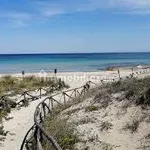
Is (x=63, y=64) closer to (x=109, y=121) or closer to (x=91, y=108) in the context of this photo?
(x=91, y=108)

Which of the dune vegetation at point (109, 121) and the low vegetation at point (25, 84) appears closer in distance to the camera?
the dune vegetation at point (109, 121)

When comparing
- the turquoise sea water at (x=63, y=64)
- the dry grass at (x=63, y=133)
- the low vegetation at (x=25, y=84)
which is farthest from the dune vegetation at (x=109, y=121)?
A: the turquoise sea water at (x=63, y=64)

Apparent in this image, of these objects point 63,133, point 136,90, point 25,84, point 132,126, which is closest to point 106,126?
point 132,126

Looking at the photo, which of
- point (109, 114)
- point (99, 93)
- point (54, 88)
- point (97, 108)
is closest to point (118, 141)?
point (109, 114)

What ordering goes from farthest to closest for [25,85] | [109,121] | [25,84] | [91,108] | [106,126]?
[25,84], [25,85], [91,108], [109,121], [106,126]

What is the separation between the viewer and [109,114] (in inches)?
590

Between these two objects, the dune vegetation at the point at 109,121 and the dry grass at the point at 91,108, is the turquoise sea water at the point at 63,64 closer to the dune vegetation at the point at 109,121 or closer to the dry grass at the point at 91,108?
the dune vegetation at the point at 109,121

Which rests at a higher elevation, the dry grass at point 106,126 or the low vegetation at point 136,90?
the low vegetation at point 136,90

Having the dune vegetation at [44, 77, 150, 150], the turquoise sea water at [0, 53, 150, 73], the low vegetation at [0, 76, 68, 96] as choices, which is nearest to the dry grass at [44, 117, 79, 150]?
the dune vegetation at [44, 77, 150, 150]

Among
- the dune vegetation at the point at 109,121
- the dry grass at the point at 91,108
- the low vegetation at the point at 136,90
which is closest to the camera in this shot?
the dune vegetation at the point at 109,121

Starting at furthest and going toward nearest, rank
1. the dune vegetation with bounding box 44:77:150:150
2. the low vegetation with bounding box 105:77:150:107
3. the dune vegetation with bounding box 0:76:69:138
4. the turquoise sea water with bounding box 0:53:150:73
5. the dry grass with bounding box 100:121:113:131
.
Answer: the turquoise sea water with bounding box 0:53:150:73, the dune vegetation with bounding box 0:76:69:138, the low vegetation with bounding box 105:77:150:107, the dry grass with bounding box 100:121:113:131, the dune vegetation with bounding box 44:77:150:150

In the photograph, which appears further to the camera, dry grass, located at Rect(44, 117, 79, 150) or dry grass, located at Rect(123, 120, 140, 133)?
dry grass, located at Rect(123, 120, 140, 133)

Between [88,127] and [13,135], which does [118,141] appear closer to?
[88,127]

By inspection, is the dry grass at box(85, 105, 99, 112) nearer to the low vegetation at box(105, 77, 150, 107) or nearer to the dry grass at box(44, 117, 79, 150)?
the low vegetation at box(105, 77, 150, 107)
